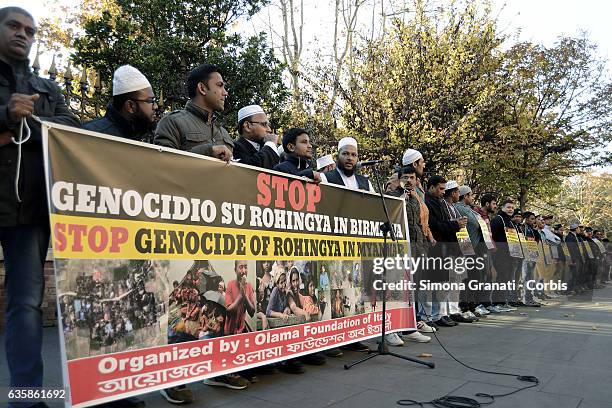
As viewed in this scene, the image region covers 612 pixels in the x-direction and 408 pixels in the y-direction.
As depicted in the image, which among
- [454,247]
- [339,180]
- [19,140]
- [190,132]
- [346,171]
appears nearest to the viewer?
[19,140]

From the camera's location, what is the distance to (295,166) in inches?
211

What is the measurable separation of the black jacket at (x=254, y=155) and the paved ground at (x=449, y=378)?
1987 millimetres

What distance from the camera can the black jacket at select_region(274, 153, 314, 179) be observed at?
499 cm

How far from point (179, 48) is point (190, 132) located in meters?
8.90

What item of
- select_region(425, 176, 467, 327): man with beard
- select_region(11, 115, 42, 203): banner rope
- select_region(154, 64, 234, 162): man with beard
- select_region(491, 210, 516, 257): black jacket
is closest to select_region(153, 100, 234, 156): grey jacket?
select_region(154, 64, 234, 162): man with beard

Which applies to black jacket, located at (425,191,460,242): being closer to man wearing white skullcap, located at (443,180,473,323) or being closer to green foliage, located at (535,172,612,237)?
man wearing white skullcap, located at (443,180,473,323)

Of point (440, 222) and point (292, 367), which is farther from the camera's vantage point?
point (440, 222)

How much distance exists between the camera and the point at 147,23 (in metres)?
12.4

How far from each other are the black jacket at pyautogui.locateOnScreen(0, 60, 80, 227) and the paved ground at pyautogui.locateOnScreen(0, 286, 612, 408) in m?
1.55

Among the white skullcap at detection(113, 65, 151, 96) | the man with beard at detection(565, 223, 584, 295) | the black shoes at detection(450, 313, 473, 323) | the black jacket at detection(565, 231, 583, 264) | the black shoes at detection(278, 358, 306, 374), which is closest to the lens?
the white skullcap at detection(113, 65, 151, 96)

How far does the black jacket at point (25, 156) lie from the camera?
272cm

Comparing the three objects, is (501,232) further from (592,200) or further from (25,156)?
(592,200)

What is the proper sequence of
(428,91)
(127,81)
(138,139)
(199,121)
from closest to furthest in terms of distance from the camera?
(127,81), (138,139), (199,121), (428,91)

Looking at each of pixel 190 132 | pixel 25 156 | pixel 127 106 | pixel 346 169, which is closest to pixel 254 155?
pixel 190 132
